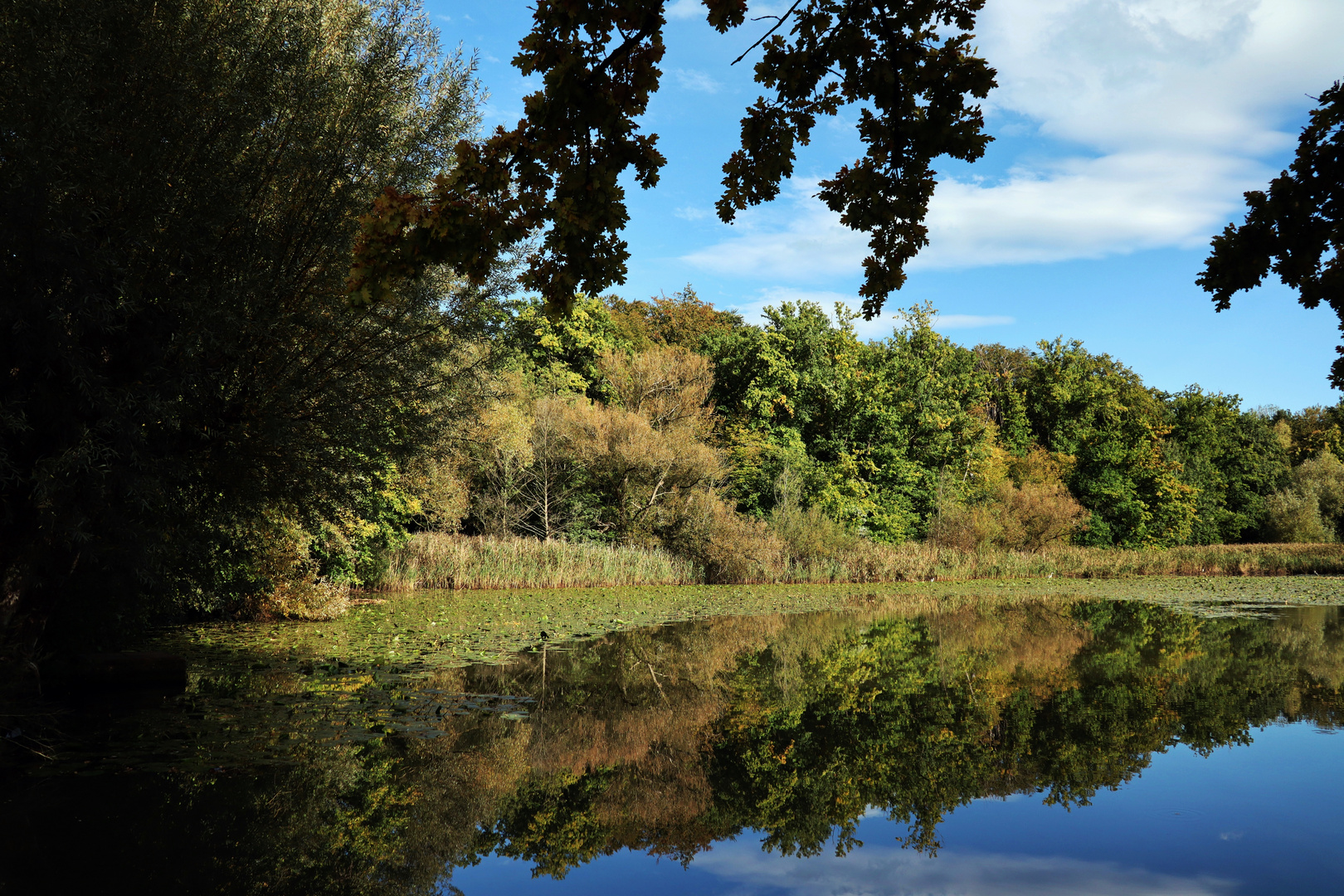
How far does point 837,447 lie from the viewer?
37000 mm

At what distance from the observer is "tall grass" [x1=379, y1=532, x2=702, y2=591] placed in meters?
22.6

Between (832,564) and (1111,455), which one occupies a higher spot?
(1111,455)

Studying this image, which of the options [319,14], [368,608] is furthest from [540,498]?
[319,14]

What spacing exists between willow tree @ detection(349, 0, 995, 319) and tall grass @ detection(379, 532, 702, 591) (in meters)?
17.8

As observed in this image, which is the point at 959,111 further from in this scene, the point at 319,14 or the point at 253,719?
the point at 319,14

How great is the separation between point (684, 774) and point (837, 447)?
31558mm

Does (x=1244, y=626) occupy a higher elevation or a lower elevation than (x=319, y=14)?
lower

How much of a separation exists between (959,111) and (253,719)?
7.61m

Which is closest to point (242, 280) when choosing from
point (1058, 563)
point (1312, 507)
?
point (1058, 563)

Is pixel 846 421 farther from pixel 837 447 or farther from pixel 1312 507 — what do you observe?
pixel 1312 507

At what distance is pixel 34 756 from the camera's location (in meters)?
6.39

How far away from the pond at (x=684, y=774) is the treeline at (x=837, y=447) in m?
4.56

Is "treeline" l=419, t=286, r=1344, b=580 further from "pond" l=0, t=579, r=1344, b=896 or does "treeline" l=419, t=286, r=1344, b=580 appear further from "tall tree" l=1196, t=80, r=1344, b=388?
"tall tree" l=1196, t=80, r=1344, b=388

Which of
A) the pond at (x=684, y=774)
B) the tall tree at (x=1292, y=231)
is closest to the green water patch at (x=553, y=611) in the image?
the pond at (x=684, y=774)
